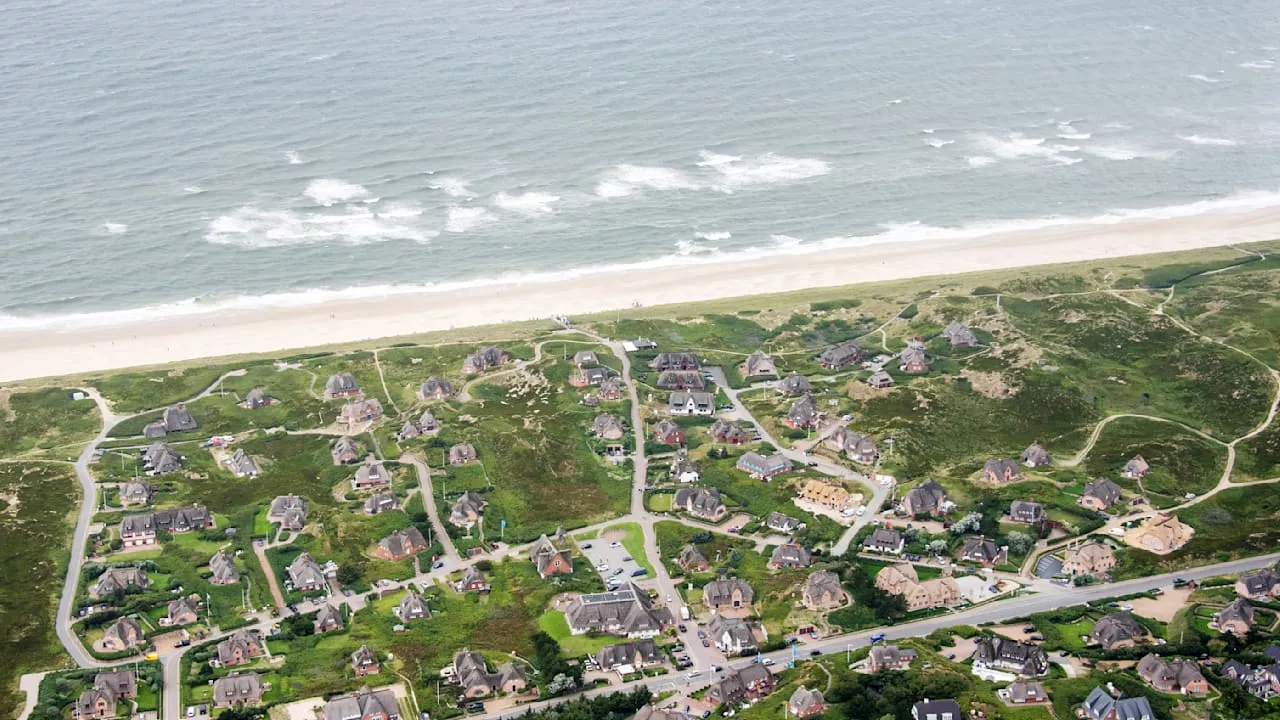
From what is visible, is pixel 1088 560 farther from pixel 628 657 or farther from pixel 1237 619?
pixel 628 657

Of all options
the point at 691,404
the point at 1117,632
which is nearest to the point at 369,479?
the point at 691,404

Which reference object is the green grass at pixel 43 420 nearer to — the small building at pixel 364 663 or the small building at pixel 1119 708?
the small building at pixel 364 663

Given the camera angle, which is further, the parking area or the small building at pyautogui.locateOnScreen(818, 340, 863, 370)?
the small building at pyautogui.locateOnScreen(818, 340, 863, 370)

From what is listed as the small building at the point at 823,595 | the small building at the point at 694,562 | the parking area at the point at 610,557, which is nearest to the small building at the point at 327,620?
the parking area at the point at 610,557

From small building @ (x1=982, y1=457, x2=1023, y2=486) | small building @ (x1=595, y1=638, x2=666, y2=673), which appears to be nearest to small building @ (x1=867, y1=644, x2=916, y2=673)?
small building @ (x1=595, y1=638, x2=666, y2=673)

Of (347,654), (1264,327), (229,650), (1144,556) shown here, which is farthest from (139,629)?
(1264,327)

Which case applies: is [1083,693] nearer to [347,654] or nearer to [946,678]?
[946,678]

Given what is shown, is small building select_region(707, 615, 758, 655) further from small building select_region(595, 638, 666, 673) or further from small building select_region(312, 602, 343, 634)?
small building select_region(312, 602, 343, 634)
